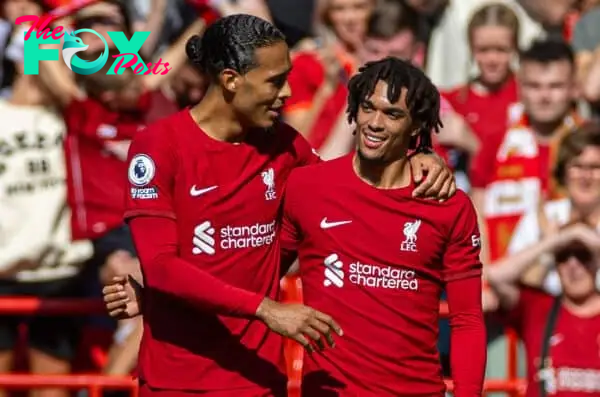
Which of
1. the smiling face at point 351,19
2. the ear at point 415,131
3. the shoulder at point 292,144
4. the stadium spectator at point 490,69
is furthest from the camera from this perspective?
the smiling face at point 351,19

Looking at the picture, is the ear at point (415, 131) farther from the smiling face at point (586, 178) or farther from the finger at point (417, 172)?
the smiling face at point (586, 178)

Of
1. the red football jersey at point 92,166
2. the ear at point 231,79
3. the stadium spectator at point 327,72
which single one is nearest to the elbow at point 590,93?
the stadium spectator at point 327,72

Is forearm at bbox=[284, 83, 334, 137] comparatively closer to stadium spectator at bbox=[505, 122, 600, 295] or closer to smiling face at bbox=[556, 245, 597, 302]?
stadium spectator at bbox=[505, 122, 600, 295]

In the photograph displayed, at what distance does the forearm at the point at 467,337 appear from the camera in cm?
555

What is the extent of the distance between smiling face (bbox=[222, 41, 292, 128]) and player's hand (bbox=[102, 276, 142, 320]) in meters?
0.76

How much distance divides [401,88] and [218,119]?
2.21 ft

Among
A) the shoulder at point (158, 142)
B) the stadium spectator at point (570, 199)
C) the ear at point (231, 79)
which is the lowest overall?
the stadium spectator at point (570, 199)

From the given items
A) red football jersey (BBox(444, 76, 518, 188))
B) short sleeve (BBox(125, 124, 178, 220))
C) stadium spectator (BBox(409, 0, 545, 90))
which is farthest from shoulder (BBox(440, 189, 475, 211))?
stadium spectator (BBox(409, 0, 545, 90))

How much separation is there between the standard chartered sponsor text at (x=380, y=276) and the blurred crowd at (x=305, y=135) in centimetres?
223

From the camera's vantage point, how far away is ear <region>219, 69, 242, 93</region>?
18.5 feet

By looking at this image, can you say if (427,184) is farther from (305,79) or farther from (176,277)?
(305,79)

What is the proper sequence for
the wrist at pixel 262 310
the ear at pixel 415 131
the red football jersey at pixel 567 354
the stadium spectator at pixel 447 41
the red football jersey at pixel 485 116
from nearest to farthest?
the wrist at pixel 262 310 → the ear at pixel 415 131 → the red football jersey at pixel 567 354 → the red football jersey at pixel 485 116 → the stadium spectator at pixel 447 41

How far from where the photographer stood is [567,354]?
7.64 m

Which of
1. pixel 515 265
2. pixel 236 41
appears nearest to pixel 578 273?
pixel 515 265
